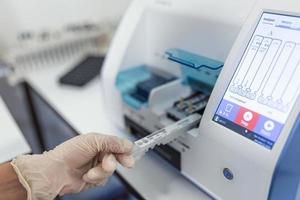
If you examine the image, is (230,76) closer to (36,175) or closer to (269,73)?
(269,73)

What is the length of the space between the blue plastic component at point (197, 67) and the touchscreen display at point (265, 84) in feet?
0.23

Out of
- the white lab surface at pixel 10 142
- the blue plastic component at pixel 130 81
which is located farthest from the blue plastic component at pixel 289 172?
the white lab surface at pixel 10 142

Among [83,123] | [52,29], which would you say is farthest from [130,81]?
[52,29]

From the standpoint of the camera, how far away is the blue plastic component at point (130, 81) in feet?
2.39

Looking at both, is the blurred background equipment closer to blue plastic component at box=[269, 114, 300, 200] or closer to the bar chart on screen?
the bar chart on screen

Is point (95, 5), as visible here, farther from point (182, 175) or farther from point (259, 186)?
point (259, 186)

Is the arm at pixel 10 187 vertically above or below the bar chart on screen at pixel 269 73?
below

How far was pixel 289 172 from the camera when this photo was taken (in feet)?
1.45

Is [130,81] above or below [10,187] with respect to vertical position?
above

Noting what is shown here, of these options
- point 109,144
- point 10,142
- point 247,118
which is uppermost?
point 247,118

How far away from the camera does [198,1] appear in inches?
27.0

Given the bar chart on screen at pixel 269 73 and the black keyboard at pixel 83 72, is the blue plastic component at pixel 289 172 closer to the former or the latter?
the bar chart on screen at pixel 269 73

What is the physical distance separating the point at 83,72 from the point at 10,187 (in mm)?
696

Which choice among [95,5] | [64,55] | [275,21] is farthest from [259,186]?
[95,5]
